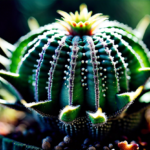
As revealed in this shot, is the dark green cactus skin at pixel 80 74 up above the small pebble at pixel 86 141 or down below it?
above

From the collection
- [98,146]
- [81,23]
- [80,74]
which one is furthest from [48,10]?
[98,146]

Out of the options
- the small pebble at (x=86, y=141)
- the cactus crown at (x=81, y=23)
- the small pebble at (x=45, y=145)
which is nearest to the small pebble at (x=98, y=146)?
the small pebble at (x=86, y=141)

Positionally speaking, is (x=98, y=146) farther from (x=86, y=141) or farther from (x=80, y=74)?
(x=80, y=74)

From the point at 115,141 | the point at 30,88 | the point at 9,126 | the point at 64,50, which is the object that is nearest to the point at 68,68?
the point at 64,50

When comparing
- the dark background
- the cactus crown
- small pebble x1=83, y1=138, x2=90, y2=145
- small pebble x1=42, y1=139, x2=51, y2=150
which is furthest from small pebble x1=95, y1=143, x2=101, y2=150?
the dark background

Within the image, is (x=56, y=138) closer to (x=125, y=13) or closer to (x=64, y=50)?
(x=64, y=50)

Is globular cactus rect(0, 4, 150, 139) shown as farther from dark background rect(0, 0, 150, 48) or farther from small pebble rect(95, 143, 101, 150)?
dark background rect(0, 0, 150, 48)

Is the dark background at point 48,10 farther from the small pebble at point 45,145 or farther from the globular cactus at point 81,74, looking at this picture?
the small pebble at point 45,145
